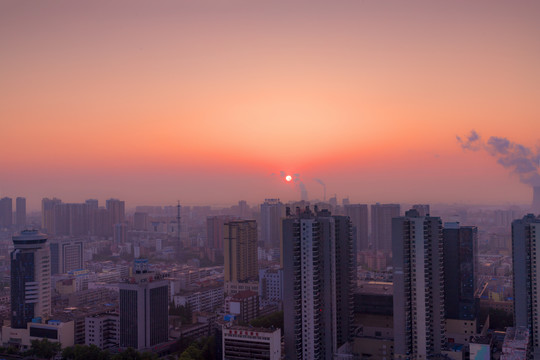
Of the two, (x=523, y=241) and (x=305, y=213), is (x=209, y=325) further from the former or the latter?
(x=523, y=241)

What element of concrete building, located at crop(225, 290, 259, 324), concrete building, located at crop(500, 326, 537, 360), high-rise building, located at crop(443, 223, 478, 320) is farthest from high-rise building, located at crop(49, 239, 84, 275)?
concrete building, located at crop(500, 326, 537, 360)

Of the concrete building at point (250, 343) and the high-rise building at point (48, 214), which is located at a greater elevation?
the high-rise building at point (48, 214)

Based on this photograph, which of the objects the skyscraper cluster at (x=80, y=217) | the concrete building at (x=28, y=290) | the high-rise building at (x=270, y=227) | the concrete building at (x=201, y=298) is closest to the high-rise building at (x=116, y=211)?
the skyscraper cluster at (x=80, y=217)

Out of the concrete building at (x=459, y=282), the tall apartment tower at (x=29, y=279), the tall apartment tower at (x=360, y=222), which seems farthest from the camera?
the tall apartment tower at (x=360, y=222)

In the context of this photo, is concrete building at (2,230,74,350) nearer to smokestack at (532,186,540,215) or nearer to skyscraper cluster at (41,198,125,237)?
smokestack at (532,186,540,215)

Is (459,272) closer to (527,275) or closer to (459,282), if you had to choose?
(459,282)

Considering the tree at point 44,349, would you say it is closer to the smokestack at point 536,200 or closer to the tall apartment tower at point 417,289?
the tall apartment tower at point 417,289

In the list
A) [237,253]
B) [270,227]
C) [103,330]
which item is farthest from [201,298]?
[270,227]
